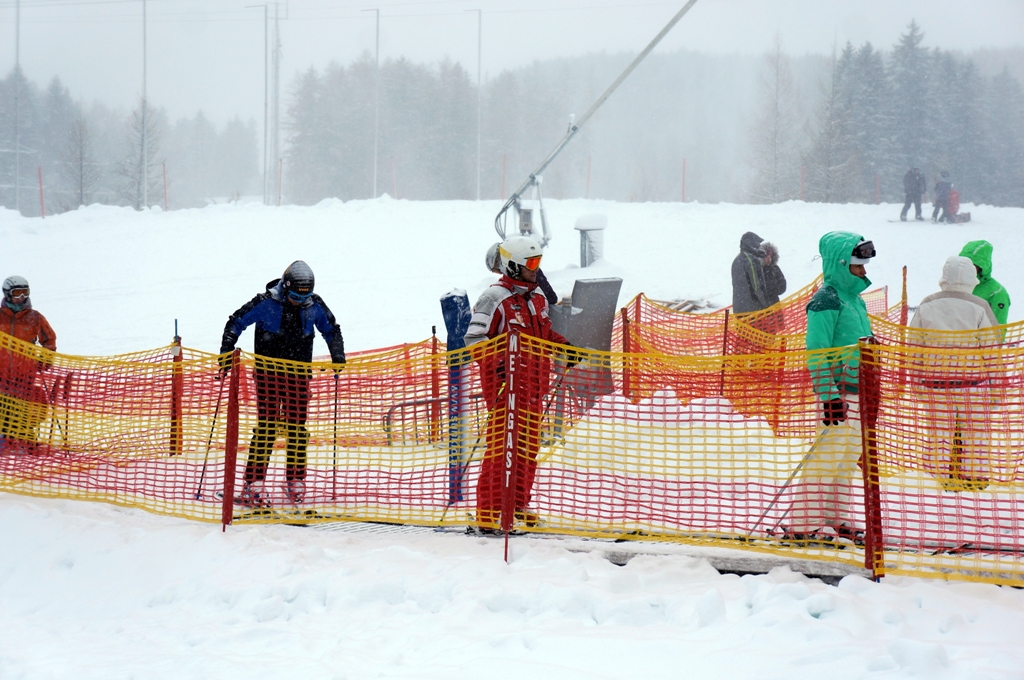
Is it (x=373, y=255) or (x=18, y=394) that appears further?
(x=373, y=255)

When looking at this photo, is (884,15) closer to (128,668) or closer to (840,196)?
(840,196)

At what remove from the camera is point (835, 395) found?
16.3 ft

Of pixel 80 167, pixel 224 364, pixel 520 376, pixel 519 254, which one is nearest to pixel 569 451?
pixel 520 376

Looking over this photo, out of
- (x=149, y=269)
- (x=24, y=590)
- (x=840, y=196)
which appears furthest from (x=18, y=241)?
(x=840, y=196)

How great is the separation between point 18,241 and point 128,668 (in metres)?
24.2

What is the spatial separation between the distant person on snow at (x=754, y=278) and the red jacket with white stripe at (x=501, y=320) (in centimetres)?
495

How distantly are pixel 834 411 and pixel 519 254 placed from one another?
210cm

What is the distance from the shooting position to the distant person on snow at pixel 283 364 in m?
6.23

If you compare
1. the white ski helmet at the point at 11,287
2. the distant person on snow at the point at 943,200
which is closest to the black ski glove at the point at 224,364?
the white ski helmet at the point at 11,287

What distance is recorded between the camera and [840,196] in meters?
53.8

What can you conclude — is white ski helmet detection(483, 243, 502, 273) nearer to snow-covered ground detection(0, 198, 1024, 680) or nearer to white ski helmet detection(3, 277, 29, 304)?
snow-covered ground detection(0, 198, 1024, 680)

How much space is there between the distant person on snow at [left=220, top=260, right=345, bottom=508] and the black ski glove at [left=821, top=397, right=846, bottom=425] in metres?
3.29

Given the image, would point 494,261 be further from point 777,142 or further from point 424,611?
point 777,142

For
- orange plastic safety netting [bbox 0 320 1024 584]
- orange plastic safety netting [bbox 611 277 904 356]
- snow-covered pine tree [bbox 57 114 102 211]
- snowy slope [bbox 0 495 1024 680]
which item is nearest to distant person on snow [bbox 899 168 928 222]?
orange plastic safety netting [bbox 611 277 904 356]
